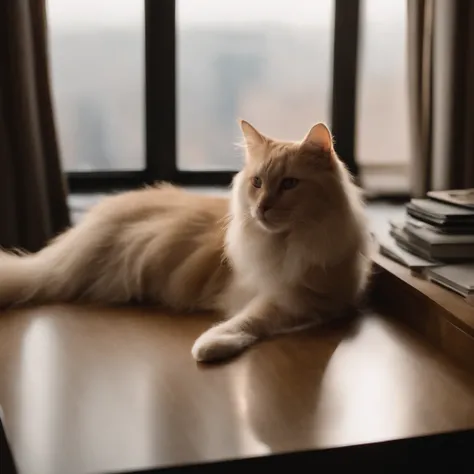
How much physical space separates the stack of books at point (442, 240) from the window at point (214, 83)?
0.74m

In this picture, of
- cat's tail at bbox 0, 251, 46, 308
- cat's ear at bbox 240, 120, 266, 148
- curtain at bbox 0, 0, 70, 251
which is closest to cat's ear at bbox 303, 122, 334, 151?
cat's ear at bbox 240, 120, 266, 148

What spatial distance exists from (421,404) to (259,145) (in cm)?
63

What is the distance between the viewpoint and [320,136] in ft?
4.43

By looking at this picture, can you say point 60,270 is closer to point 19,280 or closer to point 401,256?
point 19,280

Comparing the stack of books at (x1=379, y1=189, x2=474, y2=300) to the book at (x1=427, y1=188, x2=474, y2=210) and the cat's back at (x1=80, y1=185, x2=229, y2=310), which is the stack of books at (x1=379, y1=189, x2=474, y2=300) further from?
the cat's back at (x1=80, y1=185, x2=229, y2=310)

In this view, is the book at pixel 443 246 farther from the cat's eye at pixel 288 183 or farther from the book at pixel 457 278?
the cat's eye at pixel 288 183

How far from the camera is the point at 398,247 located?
5.41 feet

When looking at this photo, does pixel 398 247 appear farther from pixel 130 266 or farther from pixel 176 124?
pixel 176 124

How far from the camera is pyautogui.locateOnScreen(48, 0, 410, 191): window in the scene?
2.14m

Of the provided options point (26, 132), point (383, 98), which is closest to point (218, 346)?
point (26, 132)

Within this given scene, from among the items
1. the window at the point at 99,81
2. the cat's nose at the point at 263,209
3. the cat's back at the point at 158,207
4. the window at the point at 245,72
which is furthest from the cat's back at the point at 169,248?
the window at the point at 245,72

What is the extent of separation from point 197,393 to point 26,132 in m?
1.00

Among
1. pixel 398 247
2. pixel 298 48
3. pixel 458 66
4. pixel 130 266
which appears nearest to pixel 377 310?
pixel 398 247

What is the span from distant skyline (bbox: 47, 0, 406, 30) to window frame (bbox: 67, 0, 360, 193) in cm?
6
